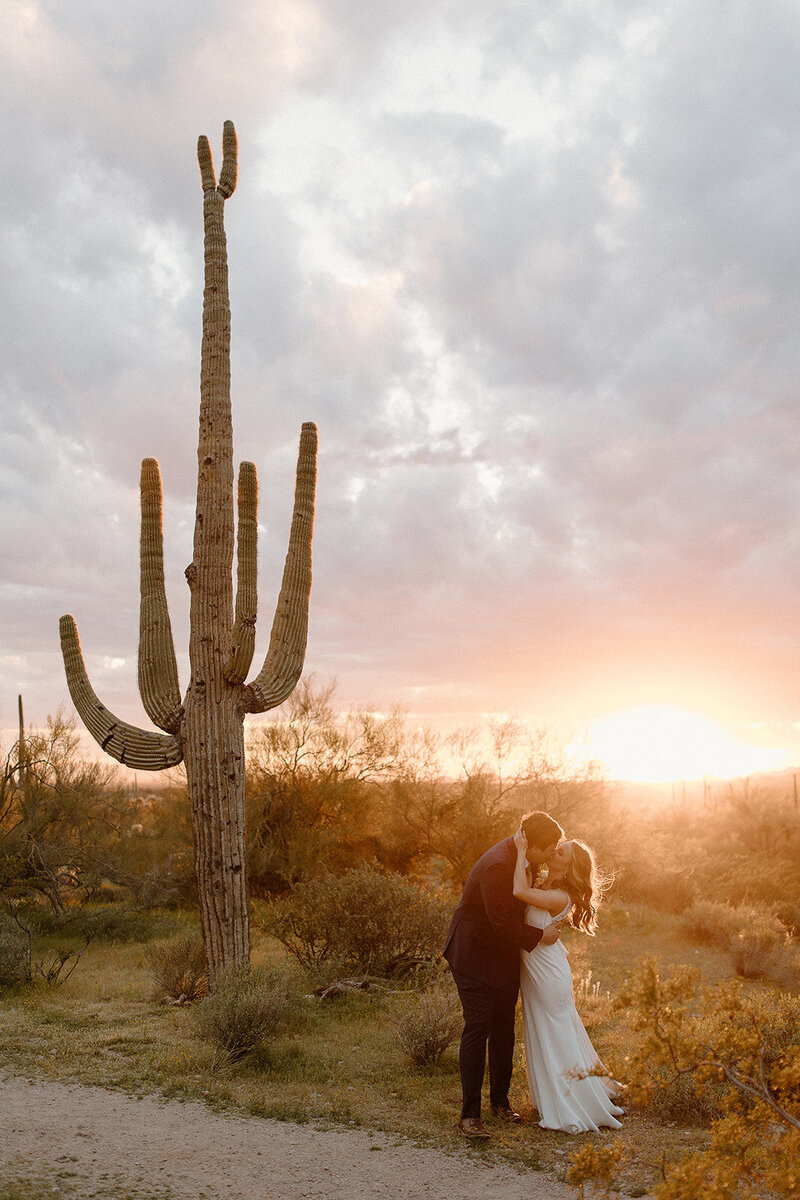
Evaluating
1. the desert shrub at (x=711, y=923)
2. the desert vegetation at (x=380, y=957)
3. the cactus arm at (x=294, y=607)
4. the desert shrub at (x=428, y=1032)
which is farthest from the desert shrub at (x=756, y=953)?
the cactus arm at (x=294, y=607)

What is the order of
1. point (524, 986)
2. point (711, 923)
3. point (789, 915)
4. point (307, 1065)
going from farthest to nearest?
point (789, 915)
point (711, 923)
point (307, 1065)
point (524, 986)

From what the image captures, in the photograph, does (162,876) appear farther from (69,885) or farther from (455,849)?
(455,849)

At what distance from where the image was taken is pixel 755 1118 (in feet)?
10.8

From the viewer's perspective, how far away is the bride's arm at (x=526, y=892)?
5230mm

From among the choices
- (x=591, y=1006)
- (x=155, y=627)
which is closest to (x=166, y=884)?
(x=155, y=627)

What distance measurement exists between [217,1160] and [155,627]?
17.4ft

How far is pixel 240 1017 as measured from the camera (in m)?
6.67

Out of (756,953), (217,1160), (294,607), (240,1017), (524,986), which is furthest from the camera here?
(756,953)

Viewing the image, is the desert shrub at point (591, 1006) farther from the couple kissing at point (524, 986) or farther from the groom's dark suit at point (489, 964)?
the groom's dark suit at point (489, 964)

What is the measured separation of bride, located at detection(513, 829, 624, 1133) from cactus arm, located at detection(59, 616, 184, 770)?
4.26m

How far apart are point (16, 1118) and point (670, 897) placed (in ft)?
43.1

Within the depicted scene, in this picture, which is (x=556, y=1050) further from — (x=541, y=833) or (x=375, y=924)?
(x=375, y=924)

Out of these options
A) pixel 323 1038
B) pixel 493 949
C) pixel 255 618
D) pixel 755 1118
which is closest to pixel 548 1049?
pixel 493 949

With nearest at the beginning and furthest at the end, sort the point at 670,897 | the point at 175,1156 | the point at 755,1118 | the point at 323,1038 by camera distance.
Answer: the point at 755,1118
the point at 175,1156
the point at 323,1038
the point at 670,897
